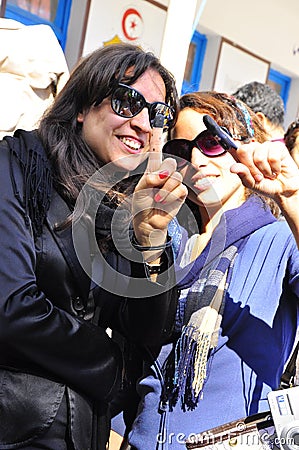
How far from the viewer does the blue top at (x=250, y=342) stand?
148 centimetres

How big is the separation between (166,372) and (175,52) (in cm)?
101

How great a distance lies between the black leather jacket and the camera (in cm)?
129

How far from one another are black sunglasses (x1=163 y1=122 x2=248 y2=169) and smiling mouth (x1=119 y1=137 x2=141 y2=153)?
101mm

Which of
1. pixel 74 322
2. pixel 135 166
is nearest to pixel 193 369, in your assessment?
pixel 74 322

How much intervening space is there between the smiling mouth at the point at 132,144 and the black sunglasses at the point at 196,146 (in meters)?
0.10

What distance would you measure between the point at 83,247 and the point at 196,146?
1.31ft

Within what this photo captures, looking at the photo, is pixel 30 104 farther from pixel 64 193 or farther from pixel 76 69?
pixel 64 193

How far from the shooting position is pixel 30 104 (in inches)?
74.8

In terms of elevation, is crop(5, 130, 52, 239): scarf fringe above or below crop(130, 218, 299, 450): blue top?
above

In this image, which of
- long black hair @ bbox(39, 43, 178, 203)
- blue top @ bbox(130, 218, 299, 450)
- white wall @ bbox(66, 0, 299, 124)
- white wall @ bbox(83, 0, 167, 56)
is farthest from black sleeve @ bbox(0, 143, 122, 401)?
white wall @ bbox(83, 0, 167, 56)

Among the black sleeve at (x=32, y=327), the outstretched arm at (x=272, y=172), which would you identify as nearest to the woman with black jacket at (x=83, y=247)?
the black sleeve at (x=32, y=327)

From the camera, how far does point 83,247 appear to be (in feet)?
4.65

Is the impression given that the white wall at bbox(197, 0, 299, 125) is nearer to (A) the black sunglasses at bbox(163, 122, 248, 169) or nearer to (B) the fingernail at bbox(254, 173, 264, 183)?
(A) the black sunglasses at bbox(163, 122, 248, 169)

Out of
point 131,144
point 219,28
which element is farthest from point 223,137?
point 219,28
